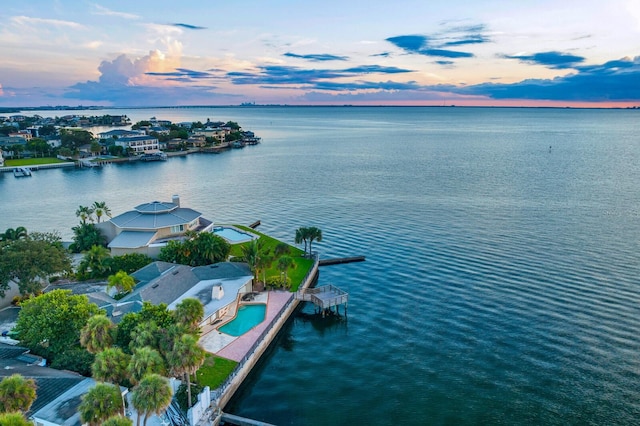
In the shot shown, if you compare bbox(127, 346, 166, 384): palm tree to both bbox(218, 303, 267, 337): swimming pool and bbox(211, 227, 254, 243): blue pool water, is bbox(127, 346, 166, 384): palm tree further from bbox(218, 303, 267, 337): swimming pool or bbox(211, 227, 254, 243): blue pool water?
bbox(211, 227, 254, 243): blue pool water

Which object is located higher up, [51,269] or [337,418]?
[51,269]

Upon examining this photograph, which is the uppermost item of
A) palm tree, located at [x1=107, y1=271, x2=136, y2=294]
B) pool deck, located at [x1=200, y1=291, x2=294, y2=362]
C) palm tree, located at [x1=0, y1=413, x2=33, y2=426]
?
palm tree, located at [x1=0, y1=413, x2=33, y2=426]

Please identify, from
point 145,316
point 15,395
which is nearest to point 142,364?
point 15,395

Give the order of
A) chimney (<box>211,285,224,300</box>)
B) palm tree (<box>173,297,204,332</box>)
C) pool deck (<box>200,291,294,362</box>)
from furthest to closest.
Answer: chimney (<box>211,285,224,300</box>) → pool deck (<box>200,291,294,362</box>) → palm tree (<box>173,297,204,332</box>)

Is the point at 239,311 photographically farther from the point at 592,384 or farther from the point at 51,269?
the point at 592,384

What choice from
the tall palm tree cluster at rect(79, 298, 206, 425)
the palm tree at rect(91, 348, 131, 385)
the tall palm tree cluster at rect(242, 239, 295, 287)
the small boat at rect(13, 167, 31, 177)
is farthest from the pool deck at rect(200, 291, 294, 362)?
the small boat at rect(13, 167, 31, 177)

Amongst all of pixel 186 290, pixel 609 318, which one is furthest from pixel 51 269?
pixel 609 318
